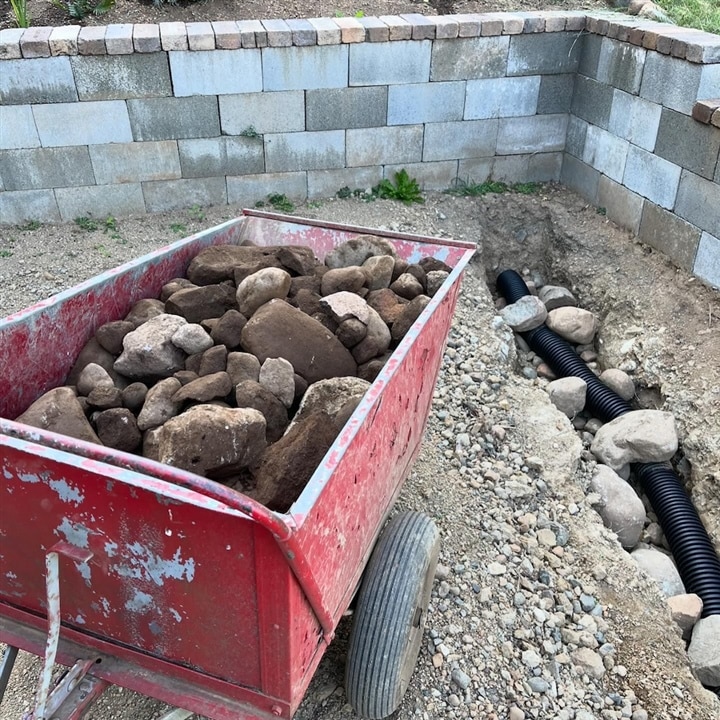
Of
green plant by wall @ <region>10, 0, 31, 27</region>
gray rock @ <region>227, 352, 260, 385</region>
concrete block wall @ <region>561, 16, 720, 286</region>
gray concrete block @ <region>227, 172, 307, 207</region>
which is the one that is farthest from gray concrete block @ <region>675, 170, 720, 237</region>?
green plant by wall @ <region>10, 0, 31, 27</region>

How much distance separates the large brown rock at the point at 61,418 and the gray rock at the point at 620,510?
2898mm

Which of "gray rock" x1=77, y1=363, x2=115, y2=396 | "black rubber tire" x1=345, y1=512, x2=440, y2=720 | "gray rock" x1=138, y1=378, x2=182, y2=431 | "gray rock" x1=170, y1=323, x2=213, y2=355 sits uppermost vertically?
"gray rock" x1=170, y1=323, x2=213, y2=355

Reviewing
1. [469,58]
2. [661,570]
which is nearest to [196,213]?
[469,58]

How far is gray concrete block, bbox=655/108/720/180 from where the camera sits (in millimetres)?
4500

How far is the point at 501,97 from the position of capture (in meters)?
5.79

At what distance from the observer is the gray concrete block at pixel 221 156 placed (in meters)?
5.39

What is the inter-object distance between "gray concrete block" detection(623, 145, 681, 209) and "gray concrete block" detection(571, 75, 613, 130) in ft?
1.64

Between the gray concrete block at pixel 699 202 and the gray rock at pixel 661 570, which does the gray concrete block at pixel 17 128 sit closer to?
the gray concrete block at pixel 699 202

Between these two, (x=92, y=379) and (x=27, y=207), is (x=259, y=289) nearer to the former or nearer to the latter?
(x=92, y=379)

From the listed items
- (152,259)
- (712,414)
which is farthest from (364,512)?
(712,414)

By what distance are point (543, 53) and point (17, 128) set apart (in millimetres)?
4349

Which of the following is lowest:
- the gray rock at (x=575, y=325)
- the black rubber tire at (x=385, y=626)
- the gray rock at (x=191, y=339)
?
the gray rock at (x=575, y=325)

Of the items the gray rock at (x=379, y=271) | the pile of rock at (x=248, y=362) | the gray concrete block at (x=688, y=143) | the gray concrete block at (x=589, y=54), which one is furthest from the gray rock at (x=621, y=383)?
the gray concrete block at (x=589, y=54)

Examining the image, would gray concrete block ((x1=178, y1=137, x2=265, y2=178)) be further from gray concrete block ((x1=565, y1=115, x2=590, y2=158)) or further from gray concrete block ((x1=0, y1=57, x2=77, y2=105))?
gray concrete block ((x1=565, y1=115, x2=590, y2=158))
